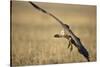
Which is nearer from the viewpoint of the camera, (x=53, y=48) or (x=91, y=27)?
(x=53, y=48)

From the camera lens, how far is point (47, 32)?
230 cm

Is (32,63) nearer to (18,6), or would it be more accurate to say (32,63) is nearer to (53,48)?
(53,48)

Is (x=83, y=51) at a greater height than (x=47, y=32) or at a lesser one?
lesser

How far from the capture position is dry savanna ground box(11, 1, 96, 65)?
7.18 ft

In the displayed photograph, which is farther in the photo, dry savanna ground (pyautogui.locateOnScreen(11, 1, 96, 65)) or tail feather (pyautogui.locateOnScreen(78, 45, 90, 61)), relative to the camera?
tail feather (pyautogui.locateOnScreen(78, 45, 90, 61))

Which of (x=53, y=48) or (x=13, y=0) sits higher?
(x=13, y=0)

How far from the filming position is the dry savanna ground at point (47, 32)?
219 cm

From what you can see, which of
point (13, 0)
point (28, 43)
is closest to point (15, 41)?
point (28, 43)

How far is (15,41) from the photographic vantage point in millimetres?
2172

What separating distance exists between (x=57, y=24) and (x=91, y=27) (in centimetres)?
46

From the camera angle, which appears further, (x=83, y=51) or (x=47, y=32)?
(x=83, y=51)
